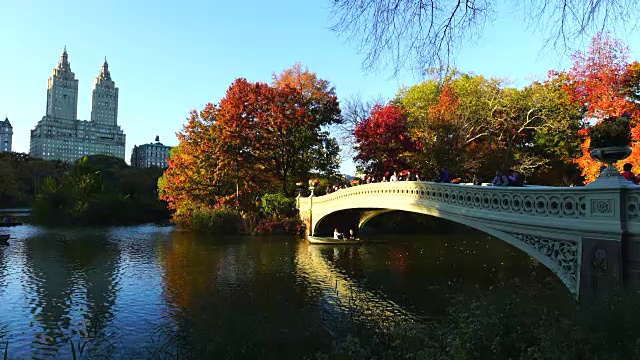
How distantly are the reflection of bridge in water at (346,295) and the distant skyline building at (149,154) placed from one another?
129 m

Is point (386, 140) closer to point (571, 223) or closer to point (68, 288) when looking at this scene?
point (68, 288)

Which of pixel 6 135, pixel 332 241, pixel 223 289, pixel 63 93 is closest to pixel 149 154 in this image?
pixel 63 93

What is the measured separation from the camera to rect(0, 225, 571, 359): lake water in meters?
8.37

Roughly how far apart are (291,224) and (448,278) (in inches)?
631

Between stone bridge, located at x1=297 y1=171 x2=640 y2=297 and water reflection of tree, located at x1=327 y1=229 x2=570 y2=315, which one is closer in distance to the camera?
stone bridge, located at x1=297 y1=171 x2=640 y2=297

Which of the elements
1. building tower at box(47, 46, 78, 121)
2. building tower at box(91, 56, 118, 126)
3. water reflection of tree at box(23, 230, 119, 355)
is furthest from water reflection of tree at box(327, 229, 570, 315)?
building tower at box(91, 56, 118, 126)

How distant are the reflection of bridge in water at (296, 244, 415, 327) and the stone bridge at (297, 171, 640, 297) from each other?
3266mm

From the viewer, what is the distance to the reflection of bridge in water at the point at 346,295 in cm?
1076

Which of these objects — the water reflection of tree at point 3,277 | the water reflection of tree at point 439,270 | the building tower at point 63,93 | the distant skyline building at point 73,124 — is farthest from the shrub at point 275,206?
the building tower at point 63,93

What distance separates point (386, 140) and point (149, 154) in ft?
409

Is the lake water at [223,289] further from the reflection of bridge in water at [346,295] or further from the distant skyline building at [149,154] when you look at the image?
the distant skyline building at [149,154]

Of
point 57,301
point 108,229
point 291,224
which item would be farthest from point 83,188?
point 57,301

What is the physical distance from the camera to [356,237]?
27297 millimetres

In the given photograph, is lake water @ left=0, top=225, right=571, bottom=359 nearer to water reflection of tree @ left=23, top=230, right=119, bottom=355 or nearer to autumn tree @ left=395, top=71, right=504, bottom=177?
water reflection of tree @ left=23, top=230, right=119, bottom=355
